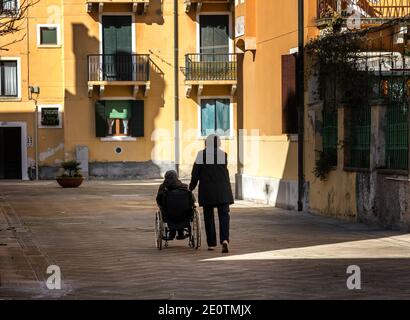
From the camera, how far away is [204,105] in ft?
145

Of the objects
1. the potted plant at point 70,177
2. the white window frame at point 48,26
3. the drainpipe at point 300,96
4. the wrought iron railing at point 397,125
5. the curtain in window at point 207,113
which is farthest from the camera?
the white window frame at point 48,26

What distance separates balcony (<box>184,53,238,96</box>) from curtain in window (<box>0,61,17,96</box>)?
7512 millimetres

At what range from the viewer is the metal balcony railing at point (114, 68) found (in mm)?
43375

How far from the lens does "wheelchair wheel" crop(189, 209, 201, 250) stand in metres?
14.9

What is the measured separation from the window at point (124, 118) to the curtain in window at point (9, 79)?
386cm

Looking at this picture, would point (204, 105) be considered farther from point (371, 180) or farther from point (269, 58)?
point (371, 180)

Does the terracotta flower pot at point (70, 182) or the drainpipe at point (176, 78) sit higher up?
the drainpipe at point (176, 78)

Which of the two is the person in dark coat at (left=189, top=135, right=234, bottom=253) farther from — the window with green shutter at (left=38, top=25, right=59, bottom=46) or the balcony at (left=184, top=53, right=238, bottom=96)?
the window with green shutter at (left=38, top=25, right=59, bottom=46)

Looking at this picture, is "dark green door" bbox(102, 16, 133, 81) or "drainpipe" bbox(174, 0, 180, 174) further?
"drainpipe" bbox(174, 0, 180, 174)

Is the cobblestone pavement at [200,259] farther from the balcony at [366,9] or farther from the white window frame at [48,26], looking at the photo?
the white window frame at [48,26]

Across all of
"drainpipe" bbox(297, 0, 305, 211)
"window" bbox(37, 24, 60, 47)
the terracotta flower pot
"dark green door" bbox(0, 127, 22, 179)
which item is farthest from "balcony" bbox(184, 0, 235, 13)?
"drainpipe" bbox(297, 0, 305, 211)

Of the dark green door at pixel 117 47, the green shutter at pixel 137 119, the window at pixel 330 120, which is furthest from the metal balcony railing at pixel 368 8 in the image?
the green shutter at pixel 137 119
